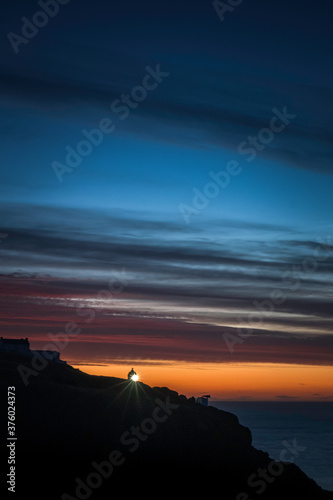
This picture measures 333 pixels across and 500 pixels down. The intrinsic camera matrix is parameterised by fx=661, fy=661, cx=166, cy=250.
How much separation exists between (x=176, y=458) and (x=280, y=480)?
14.7m

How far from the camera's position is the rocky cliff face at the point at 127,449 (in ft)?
167

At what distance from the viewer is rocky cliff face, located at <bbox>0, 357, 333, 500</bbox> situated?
50.8 metres

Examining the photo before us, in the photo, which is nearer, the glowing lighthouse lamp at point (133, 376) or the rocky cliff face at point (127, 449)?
the rocky cliff face at point (127, 449)

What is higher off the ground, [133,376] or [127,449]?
[133,376]

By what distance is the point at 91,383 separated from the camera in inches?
2936

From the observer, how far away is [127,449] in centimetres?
5672

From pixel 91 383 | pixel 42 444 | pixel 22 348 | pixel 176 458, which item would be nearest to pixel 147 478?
pixel 176 458

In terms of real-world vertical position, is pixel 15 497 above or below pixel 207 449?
below

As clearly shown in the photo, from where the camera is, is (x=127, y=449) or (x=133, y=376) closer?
(x=127, y=449)

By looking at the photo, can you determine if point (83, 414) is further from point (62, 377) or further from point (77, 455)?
point (62, 377)

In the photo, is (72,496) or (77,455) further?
(77,455)

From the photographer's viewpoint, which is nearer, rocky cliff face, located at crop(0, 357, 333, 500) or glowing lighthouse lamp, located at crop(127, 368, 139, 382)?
rocky cliff face, located at crop(0, 357, 333, 500)

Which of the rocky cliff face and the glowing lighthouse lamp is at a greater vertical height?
the glowing lighthouse lamp

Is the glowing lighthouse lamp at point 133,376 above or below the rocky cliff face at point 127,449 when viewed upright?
above
